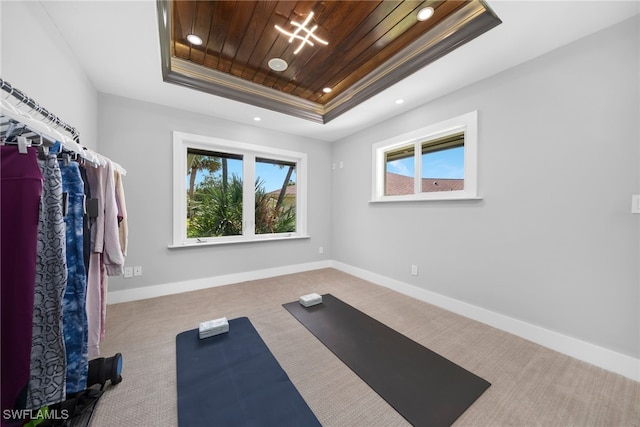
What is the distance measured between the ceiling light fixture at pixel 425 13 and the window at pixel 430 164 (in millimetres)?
1021

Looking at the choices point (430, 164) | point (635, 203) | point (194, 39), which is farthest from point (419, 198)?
point (194, 39)

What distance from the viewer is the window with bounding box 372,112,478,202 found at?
7.97ft

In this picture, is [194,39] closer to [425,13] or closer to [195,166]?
[195,166]

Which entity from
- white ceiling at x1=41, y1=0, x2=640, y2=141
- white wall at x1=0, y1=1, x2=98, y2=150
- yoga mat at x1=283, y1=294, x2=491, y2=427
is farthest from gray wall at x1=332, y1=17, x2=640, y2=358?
white wall at x1=0, y1=1, x2=98, y2=150

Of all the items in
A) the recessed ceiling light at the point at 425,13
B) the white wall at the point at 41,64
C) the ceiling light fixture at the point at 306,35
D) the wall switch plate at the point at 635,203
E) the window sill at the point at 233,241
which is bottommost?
the window sill at the point at 233,241

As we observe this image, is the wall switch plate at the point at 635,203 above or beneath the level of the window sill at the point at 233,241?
above

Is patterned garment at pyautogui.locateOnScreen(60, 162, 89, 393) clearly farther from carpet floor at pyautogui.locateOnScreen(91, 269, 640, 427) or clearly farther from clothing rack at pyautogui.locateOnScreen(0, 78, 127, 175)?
carpet floor at pyautogui.locateOnScreen(91, 269, 640, 427)

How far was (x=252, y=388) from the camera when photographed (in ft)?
4.60

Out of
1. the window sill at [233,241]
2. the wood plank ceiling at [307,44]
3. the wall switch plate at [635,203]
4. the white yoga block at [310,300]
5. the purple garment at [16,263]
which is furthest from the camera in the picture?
the window sill at [233,241]

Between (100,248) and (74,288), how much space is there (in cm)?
30

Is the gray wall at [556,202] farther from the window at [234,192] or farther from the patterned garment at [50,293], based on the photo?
the patterned garment at [50,293]

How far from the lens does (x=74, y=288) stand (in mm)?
1013

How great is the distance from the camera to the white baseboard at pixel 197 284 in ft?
8.80

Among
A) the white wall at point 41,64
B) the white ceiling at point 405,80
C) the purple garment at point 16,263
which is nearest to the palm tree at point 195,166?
the white ceiling at point 405,80
